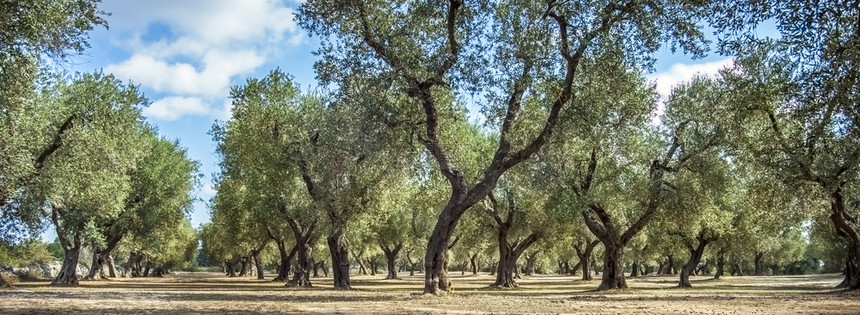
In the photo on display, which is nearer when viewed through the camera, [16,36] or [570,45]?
[16,36]

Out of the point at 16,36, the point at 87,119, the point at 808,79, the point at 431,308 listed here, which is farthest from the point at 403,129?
the point at 87,119

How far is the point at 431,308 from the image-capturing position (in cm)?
1752

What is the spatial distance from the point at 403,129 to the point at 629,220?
20990 mm

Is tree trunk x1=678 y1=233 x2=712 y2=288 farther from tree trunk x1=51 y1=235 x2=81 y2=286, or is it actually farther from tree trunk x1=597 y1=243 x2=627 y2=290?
tree trunk x1=51 y1=235 x2=81 y2=286

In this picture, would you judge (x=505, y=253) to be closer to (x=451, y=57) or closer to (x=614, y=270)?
(x=614, y=270)

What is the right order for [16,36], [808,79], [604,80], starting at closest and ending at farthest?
[808,79] < [16,36] < [604,80]

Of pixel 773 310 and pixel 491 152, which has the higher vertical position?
pixel 491 152

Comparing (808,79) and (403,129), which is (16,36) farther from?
(808,79)

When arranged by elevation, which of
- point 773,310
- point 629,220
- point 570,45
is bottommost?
point 773,310

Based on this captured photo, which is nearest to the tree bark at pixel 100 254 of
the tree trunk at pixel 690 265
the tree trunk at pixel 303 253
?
the tree trunk at pixel 303 253

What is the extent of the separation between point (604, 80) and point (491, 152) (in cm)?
1972

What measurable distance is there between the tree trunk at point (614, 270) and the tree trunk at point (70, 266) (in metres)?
37.2

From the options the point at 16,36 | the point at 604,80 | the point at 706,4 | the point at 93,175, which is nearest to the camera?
the point at 706,4

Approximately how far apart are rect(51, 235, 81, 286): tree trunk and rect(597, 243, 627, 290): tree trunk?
122ft
